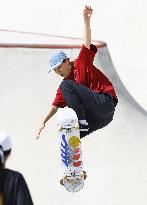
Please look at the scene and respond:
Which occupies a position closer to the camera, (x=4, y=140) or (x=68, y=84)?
(x=4, y=140)

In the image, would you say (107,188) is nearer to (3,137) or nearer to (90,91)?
(90,91)

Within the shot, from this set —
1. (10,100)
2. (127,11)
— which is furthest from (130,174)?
(127,11)

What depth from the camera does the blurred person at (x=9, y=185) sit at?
280 centimetres

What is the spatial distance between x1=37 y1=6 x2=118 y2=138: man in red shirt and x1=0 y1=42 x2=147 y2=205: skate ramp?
1696 millimetres

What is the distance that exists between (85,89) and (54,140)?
7.29ft

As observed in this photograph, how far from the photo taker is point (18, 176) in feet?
9.43

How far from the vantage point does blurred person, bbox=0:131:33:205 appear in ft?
9.20

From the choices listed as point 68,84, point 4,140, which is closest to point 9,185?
point 4,140

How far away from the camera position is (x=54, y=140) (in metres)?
7.94

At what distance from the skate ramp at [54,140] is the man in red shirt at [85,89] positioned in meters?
1.70

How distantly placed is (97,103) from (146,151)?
8.32ft

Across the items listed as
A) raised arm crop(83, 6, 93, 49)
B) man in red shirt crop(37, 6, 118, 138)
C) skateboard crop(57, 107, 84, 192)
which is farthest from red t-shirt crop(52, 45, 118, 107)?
skateboard crop(57, 107, 84, 192)

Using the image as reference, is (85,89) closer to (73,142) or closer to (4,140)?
(73,142)

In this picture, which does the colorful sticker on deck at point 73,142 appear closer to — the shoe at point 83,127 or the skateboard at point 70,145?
the skateboard at point 70,145
